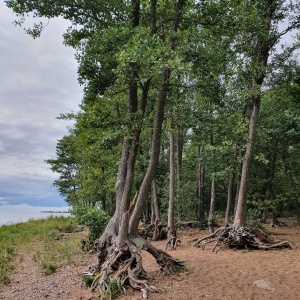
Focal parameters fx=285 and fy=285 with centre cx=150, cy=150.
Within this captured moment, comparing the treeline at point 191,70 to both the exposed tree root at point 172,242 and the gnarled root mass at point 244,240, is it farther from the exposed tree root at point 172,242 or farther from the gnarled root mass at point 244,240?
the exposed tree root at point 172,242

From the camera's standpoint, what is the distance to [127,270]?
19.2 ft

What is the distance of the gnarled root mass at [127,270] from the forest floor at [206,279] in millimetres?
213

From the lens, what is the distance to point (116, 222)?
706cm

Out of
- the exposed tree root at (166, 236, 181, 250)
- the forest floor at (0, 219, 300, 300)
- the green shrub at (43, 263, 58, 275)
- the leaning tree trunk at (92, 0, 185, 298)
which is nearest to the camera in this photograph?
the forest floor at (0, 219, 300, 300)

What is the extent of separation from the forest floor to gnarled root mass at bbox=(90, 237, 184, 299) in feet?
0.70

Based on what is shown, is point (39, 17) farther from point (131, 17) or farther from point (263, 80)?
point (263, 80)

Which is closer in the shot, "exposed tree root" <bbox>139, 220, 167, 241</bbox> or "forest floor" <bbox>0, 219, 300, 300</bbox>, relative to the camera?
"forest floor" <bbox>0, 219, 300, 300</bbox>

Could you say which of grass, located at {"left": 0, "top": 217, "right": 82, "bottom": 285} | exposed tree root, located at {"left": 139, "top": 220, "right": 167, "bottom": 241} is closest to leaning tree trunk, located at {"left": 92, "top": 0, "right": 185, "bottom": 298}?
grass, located at {"left": 0, "top": 217, "right": 82, "bottom": 285}

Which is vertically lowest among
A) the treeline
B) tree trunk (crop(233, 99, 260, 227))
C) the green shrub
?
the green shrub

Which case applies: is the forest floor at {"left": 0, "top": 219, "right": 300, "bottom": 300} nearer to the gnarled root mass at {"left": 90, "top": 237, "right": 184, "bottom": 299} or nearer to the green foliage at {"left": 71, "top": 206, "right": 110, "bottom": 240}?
the gnarled root mass at {"left": 90, "top": 237, "right": 184, "bottom": 299}

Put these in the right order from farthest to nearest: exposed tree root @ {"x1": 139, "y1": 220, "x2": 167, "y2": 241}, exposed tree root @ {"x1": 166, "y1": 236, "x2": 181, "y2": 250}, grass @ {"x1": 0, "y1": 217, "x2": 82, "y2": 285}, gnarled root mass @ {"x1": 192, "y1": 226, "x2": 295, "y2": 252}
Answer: exposed tree root @ {"x1": 139, "y1": 220, "x2": 167, "y2": 241} → exposed tree root @ {"x1": 166, "y1": 236, "x2": 181, "y2": 250} → gnarled root mass @ {"x1": 192, "y1": 226, "x2": 295, "y2": 252} → grass @ {"x1": 0, "y1": 217, "x2": 82, "y2": 285}

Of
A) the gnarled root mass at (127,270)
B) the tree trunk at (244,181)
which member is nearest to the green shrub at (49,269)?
the gnarled root mass at (127,270)

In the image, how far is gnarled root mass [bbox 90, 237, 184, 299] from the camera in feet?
18.1

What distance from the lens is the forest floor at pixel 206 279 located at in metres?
5.39
